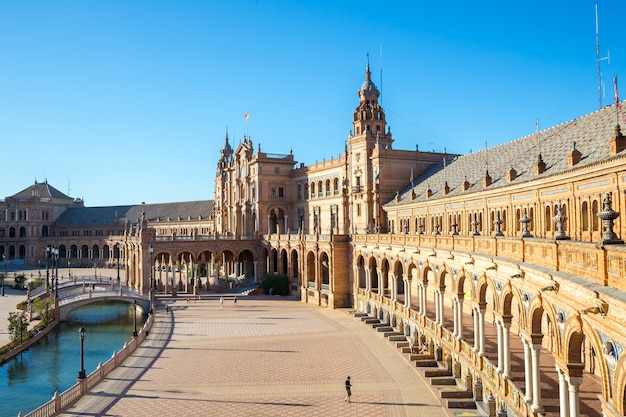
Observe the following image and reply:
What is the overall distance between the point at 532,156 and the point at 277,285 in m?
40.2

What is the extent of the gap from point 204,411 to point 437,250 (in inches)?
584

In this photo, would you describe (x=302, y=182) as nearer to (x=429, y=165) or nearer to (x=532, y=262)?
(x=429, y=165)

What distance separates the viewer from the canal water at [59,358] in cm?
3356

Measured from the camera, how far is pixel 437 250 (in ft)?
96.0

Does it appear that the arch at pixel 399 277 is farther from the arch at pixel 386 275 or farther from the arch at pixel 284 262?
the arch at pixel 284 262

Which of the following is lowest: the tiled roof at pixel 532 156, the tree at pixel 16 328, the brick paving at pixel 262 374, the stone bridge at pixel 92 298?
the brick paving at pixel 262 374

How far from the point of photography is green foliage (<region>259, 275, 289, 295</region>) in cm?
6744

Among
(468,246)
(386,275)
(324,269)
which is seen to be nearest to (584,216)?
(468,246)

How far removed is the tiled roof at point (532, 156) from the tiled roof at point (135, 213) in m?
70.7

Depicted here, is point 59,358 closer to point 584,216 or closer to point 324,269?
point 324,269

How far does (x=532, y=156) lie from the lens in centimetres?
3484

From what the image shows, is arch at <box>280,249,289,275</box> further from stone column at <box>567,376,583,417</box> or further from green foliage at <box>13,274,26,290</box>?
stone column at <box>567,376,583,417</box>

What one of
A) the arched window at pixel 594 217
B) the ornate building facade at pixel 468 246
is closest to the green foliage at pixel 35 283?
the ornate building facade at pixel 468 246

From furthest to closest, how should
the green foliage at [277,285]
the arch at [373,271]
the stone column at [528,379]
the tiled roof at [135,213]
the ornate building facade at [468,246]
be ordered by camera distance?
the tiled roof at [135,213]
the green foliage at [277,285]
the arch at [373,271]
the stone column at [528,379]
the ornate building facade at [468,246]
